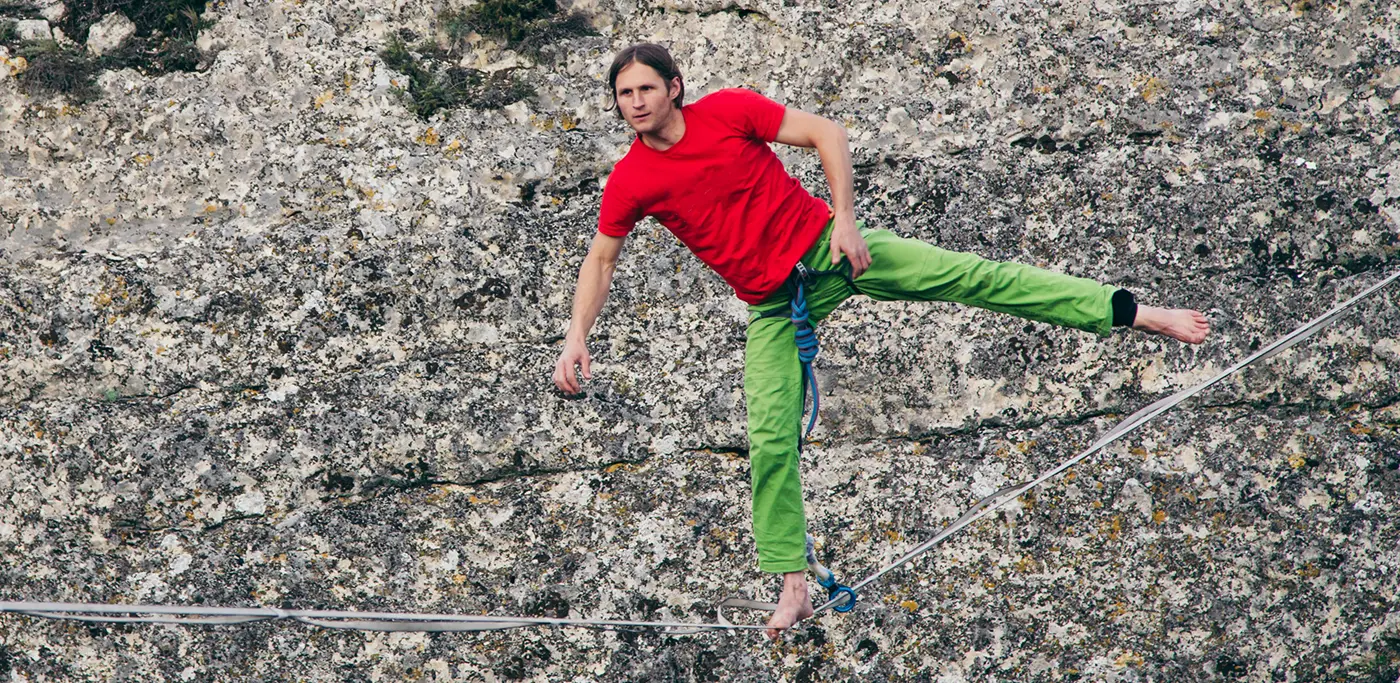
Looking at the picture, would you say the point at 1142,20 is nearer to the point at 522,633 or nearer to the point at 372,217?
the point at 372,217

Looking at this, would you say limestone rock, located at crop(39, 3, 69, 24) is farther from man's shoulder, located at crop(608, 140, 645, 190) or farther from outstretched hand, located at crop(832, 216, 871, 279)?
outstretched hand, located at crop(832, 216, 871, 279)

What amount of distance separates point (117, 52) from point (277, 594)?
2.36 meters

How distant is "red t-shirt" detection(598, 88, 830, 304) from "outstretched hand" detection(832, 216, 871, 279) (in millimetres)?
191

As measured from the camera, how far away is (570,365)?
407cm

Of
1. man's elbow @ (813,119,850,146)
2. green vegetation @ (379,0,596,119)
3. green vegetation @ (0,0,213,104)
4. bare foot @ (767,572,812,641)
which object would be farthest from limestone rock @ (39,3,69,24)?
bare foot @ (767,572,812,641)

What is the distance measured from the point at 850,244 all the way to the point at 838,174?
0.23 meters

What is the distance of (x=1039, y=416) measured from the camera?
507 cm

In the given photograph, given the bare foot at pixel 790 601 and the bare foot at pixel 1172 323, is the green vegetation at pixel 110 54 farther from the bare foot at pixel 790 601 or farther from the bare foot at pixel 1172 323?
the bare foot at pixel 1172 323

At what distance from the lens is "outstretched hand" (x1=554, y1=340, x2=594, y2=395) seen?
4043mm

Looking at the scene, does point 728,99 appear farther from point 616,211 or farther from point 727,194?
point 616,211

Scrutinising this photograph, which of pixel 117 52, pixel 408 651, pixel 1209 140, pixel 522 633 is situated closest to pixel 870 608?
pixel 522 633

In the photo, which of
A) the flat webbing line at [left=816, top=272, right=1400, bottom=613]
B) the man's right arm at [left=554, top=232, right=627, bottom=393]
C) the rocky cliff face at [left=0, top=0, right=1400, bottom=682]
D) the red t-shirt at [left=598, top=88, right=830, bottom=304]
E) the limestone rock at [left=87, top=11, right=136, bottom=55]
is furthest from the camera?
the limestone rock at [left=87, top=11, right=136, bottom=55]

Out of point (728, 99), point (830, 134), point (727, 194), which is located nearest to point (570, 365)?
point (727, 194)

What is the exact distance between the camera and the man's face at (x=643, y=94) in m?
3.84
